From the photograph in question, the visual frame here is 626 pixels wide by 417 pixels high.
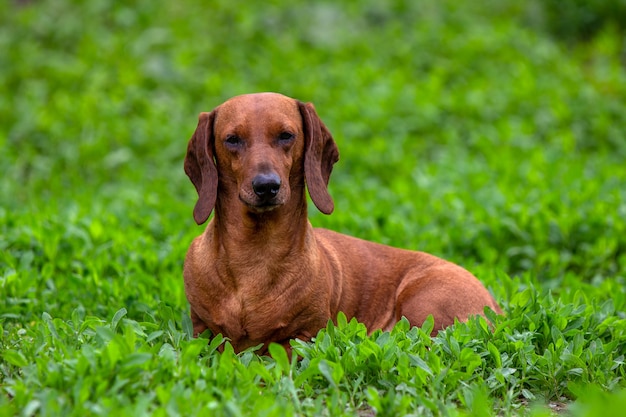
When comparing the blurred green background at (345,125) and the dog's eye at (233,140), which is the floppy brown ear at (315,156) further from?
the blurred green background at (345,125)

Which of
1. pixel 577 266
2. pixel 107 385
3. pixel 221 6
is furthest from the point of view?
pixel 221 6

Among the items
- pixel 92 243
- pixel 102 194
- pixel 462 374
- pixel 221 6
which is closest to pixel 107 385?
pixel 462 374

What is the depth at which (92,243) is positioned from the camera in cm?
714

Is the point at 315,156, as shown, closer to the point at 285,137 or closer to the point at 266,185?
the point at 285,137

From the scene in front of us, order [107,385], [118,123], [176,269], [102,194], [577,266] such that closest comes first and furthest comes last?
[107,385], [176,269], [577,266], [102,194], [118,123]

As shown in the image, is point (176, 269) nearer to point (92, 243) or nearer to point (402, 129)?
point (92, 243)

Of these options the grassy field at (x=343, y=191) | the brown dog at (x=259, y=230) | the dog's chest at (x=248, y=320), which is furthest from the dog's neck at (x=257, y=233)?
the grassy field at (x=343, y=191)

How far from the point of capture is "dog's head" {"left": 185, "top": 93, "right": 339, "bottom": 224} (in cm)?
468

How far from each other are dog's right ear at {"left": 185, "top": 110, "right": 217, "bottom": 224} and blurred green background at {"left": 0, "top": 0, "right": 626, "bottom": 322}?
129 cm

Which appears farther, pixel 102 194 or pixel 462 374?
pixel 102 194

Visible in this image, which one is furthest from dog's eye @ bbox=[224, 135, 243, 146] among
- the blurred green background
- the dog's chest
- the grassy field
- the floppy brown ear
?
the blurred green background

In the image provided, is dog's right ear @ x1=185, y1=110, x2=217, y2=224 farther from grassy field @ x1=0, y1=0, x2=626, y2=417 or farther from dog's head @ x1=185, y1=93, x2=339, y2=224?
grassy field @ x1=0, y1=0, x2=626, y2=417

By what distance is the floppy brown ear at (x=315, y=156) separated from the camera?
5.06 metres

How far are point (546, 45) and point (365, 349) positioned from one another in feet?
32.9
